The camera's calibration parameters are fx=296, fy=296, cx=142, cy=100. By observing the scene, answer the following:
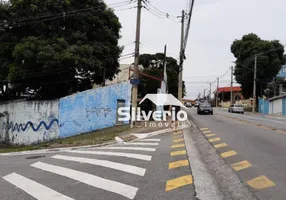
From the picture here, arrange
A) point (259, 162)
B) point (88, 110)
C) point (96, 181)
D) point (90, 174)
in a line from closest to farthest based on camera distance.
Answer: point (96, 181)
point (90, 174)
point (259, 162)
point (88, 110)

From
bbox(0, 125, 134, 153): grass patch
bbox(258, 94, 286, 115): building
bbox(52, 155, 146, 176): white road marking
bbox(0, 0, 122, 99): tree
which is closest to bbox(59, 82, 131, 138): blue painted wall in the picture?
bbox(0, 0, 122, 99): tree

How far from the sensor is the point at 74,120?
2014 centimetres

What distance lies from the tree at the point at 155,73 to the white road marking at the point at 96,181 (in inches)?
1002

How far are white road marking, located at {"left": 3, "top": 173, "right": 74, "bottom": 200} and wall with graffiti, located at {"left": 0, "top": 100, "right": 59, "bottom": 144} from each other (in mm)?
13189

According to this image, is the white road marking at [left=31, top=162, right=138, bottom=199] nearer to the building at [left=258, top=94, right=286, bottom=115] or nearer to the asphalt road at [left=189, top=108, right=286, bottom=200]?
the asphalt road at [left=189, top=108, right=286, bottom=200]

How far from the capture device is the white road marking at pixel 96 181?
5.66m

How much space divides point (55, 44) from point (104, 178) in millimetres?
14552

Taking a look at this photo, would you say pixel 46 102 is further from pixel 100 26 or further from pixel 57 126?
pixel 100 26

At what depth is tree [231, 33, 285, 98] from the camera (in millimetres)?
50781

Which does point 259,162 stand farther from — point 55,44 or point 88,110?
point 55,44

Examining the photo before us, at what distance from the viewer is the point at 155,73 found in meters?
39.7

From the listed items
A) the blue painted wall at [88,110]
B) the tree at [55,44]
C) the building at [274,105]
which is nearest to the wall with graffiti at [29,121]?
the blue painted wall at [88,110]

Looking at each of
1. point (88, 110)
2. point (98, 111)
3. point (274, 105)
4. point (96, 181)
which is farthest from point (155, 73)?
point (96, 181)

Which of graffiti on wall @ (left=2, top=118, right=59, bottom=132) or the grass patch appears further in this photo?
graffiti on wall @ (left=2, top=118, right=59, bottom=132)
